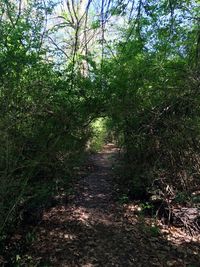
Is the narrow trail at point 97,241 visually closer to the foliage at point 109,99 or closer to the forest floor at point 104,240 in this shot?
the forest floor at point 104,240

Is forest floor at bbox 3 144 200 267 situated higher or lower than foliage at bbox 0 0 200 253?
lower

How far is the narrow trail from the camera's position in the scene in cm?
432

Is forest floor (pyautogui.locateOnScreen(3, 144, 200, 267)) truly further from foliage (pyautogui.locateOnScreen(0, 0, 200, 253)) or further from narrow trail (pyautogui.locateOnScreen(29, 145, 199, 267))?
foliage (pyautogui.locateOnScreen(0, 0, 200, 253))

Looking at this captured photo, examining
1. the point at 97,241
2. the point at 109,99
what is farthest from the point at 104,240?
the point at 109,99

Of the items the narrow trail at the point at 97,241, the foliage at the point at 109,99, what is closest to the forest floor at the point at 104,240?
the narrow trail at the point at 97,241

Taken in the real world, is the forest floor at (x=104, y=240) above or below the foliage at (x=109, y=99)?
below

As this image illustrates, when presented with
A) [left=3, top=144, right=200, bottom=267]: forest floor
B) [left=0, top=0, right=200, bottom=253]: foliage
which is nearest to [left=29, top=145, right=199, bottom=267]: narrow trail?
[left=3, top=144, right=200, bottom=267]: forest floor

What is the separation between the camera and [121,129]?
702cm

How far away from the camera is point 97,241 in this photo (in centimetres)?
480

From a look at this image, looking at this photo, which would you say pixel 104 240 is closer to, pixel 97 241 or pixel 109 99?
pixel 97 241

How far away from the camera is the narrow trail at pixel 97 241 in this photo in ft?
14.2

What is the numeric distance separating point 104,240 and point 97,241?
117 mm

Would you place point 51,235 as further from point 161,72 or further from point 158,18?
point 158,18

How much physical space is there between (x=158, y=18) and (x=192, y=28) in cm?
72
